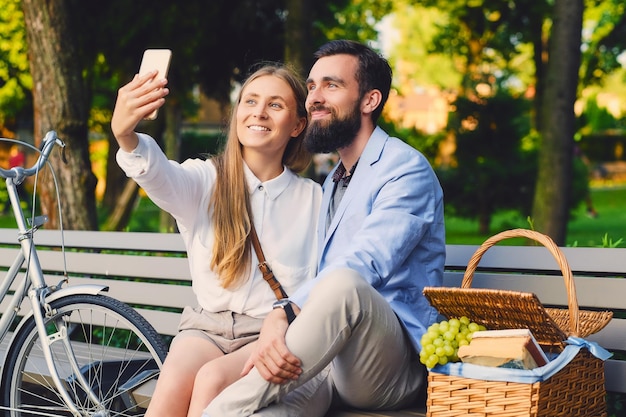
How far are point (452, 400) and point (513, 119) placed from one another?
1423 cm

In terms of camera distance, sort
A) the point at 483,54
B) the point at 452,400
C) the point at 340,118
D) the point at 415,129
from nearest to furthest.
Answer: the point at 452,400 → the point at 340,118 → the point at 483,54 → the point at 415,129

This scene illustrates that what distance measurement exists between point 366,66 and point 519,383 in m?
1.51

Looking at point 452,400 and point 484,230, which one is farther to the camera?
point 484,230

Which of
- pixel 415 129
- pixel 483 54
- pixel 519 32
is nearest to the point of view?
pixel 519 32

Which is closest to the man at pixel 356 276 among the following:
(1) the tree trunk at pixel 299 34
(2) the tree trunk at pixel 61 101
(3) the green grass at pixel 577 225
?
(2) the tree trunk at pixel 61 101

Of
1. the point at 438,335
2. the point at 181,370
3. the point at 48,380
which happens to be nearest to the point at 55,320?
the point at 48,380

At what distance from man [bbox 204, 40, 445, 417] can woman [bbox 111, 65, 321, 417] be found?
0.41ft

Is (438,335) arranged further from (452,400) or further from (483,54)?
(483,54)

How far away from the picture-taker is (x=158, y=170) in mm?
3240

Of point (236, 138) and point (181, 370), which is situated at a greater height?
point (236, 138)

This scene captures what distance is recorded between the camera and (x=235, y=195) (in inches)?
139

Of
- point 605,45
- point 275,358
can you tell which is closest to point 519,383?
point 275,358

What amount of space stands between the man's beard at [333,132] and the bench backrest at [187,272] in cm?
74

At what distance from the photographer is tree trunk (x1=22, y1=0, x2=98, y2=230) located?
6.71 meters
